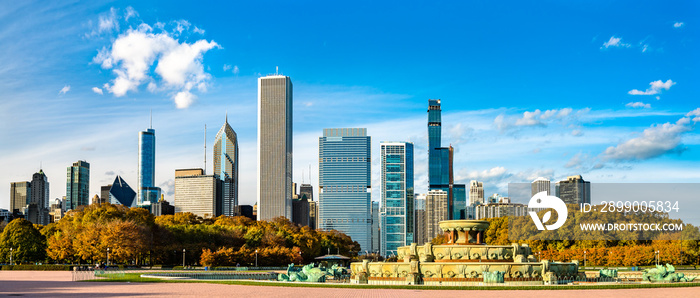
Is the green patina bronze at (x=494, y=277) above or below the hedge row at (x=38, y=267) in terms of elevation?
above

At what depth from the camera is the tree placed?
296 ft

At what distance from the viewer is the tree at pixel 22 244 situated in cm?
9025

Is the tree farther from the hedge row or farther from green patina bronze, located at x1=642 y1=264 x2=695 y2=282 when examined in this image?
green patina bronze, located at x1=642 y1=264 x2=695 y2=282

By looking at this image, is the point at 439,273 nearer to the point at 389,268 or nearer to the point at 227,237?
the point at 389,268

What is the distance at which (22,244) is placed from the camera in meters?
90.6

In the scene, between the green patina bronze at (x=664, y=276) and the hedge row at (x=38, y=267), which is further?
the hedge row at (x=38, y=267)

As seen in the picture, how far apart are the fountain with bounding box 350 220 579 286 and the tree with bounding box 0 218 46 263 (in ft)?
195

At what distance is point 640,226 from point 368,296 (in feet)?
244

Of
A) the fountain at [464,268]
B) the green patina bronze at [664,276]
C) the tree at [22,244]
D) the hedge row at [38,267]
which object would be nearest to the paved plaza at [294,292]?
the green patina bronze at [664,276]

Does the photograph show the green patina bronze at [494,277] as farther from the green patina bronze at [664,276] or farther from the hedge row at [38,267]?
the hedge row at [38,267]

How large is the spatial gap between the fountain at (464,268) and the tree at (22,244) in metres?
59.5

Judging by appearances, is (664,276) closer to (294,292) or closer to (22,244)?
(294,292)

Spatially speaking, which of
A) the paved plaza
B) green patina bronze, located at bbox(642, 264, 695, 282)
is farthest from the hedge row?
green patina bronze, located at bbox(642, 264, 695, 282)

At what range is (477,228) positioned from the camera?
51625 mm
